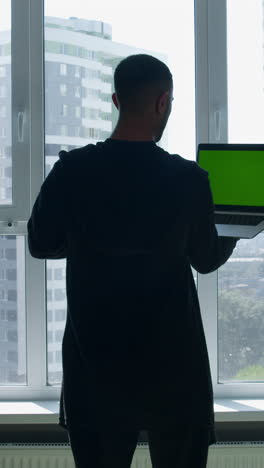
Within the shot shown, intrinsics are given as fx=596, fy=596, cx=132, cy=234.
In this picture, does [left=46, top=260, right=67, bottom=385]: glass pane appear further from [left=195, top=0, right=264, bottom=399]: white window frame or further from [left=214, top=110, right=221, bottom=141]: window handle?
[left=214, top=110, right=221, bottom=141]: window handle

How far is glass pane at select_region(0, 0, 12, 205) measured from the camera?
2486 millimetres

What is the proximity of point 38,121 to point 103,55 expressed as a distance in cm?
39

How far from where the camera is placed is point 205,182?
50.0 inches

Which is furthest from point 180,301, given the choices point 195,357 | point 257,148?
point 257,148

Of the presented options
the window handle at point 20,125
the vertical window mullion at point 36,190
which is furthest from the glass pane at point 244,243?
the window handle at point 20,125

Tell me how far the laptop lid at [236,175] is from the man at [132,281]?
0.76ft

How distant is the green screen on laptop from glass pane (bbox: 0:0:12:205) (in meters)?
1.10

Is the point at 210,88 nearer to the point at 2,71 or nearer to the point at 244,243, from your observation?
the point at 244,243

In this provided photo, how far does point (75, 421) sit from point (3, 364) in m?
1.33

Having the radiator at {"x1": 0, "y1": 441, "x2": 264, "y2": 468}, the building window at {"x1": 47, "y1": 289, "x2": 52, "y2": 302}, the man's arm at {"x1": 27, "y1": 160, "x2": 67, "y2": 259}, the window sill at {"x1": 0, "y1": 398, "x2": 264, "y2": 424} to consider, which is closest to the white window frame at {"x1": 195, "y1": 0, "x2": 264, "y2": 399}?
the window sill at {"x1": 0, "y1": 398, "x2": 264, "y2": 424}

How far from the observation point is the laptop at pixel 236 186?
1383 millimetres

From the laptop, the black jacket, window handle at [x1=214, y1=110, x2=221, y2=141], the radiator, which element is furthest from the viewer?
window handle at [x1=214, y1=110, x2=221, y2=141]

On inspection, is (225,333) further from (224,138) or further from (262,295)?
(224,138)

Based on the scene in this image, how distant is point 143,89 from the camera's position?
4.12ft
